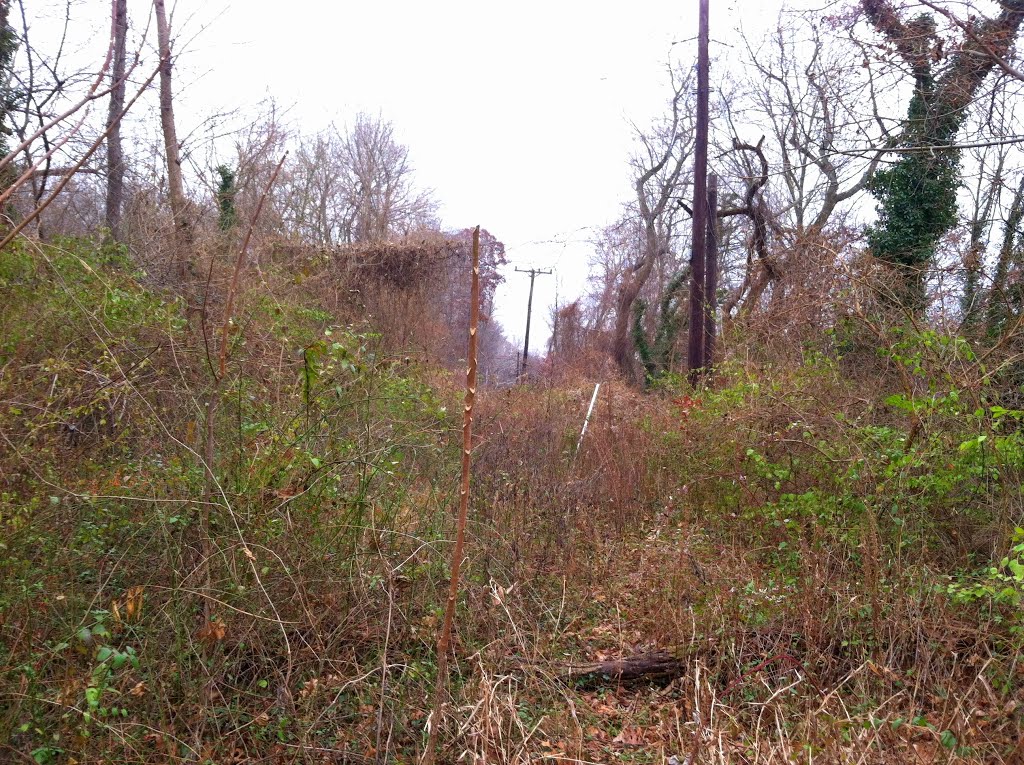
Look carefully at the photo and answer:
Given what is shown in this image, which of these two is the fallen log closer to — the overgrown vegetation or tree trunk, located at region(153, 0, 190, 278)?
the overgrown vegetation

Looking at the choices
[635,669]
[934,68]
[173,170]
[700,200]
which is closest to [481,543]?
[635,669]

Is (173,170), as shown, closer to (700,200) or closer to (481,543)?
(481,543)

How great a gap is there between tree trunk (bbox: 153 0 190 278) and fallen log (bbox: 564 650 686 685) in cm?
570

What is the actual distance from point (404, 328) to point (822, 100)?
1269 cm

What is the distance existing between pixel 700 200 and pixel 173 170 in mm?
9164

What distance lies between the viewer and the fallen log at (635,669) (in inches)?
Answer: 184

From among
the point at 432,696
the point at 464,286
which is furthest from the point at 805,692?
the point at 464,286

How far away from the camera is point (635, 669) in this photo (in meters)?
4.75

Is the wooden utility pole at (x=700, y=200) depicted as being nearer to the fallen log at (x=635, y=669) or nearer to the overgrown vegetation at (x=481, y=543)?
the overgrown vegetation at (x=481, y=543)

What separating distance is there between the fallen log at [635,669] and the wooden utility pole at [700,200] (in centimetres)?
974

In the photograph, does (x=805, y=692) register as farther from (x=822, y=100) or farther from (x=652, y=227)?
(x=652, y=227)

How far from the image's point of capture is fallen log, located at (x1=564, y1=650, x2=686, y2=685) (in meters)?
4.68

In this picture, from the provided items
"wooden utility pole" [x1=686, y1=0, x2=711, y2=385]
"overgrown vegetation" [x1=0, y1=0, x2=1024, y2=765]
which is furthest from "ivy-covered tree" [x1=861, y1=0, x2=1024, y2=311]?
"wooden utility pole" [x1=686, y1=0, x2=711, y2=385]

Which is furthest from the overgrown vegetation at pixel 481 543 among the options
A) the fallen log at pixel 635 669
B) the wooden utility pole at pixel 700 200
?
the wooden utility pole at pixel 700 200
